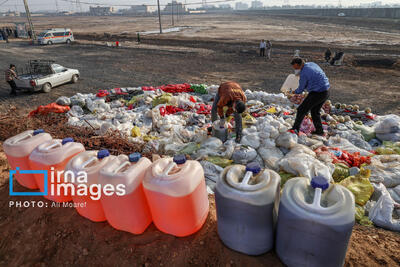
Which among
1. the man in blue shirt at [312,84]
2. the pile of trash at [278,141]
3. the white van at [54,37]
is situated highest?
the white van at [54,37]

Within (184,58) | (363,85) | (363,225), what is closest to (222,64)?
(184,58)

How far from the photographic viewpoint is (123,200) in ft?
6.81

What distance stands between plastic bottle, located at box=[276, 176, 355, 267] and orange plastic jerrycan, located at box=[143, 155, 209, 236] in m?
0.72

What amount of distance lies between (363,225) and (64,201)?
3422 mm

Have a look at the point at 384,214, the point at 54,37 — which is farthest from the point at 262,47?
the point at 54,37

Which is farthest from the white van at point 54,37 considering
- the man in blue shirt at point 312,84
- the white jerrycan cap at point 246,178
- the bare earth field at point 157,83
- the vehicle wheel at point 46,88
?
the white jerrycan cap at point 246,178

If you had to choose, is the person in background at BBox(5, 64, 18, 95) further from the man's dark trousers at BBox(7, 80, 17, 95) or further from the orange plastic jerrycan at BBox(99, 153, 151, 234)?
the orange plastic jerrycan at BBox(99, 153, 151, 234)

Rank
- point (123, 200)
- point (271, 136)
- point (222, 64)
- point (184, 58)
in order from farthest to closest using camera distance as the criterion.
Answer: point (184, 58) < point (222, 64) < point (271, 136) < point (123, 200)

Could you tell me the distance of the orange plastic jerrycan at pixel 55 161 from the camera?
2518mm

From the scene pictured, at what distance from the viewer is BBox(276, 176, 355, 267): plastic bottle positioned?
1582 mm

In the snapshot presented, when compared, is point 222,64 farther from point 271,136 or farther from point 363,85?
point 271,136

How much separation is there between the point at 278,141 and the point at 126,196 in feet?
9.69

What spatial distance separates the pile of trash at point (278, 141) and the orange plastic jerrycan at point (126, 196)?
1373mm

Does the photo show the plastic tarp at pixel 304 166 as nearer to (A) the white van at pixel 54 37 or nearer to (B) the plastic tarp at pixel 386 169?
(B) the plastic tarp at pixel 386 169
